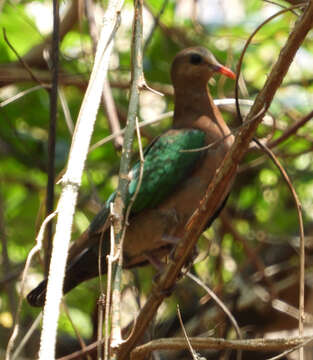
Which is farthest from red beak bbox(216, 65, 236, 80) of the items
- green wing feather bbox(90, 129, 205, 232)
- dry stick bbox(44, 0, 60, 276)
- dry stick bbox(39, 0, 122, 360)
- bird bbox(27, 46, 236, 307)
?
dry stick bbox(39, 0, 122, 360)

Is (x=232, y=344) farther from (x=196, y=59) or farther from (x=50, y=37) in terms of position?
(x=50, y=37)

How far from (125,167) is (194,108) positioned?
1933mm

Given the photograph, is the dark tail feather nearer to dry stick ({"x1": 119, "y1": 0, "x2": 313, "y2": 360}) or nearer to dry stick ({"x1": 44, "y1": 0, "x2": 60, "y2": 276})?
dry stick ({"x1": 44, "y1": 0, "x2": 60, "y2": 276})

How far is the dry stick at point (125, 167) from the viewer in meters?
2.13

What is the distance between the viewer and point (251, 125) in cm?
239

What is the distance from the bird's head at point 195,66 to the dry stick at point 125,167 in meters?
1.70

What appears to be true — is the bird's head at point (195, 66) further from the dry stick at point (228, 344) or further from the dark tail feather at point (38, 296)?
the dry stick at point (228, 344)

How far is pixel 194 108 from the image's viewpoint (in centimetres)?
427

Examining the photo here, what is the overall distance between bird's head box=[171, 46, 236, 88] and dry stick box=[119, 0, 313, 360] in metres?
1.74

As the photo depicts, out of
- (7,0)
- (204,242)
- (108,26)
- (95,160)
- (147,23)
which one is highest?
(147,23)

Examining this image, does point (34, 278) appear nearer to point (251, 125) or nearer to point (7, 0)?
point (7, 0)

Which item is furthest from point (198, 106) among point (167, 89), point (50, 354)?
point (50, 354)

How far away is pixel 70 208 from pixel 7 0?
3.13 m

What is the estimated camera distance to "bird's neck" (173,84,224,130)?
13.8 feet
